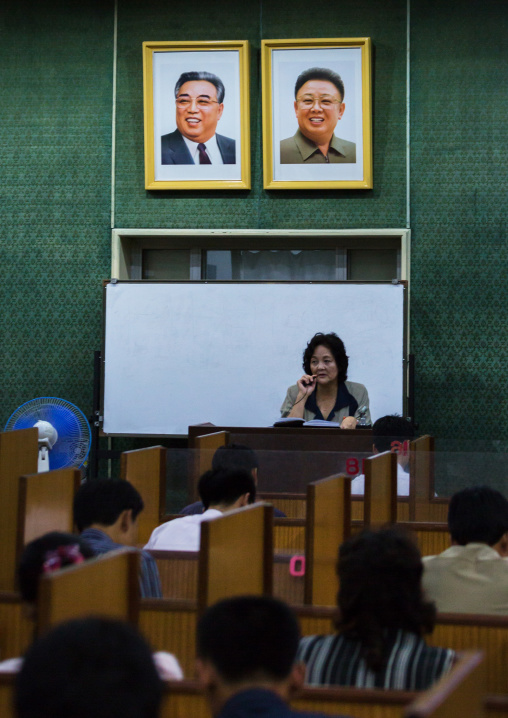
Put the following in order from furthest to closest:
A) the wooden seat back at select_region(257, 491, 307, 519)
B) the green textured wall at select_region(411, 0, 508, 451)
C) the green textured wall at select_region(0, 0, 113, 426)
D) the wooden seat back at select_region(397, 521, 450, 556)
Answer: the green textured wall at select_region(0, 0, 113, 426), the green textured wall at select_region(411, 0, 508, 451), the wooden seat back at select_region(257, 491, 307, 519), the wooden seat back at select_region(397, 521, 450, 556)

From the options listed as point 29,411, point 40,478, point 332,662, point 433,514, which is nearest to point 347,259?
point 29,411

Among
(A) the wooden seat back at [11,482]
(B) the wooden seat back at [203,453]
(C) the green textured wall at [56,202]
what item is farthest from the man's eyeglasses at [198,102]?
(A) the wooden seat back at [11,482]

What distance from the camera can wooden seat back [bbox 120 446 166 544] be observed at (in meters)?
3.37

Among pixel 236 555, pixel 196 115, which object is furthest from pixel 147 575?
pixel 196 115

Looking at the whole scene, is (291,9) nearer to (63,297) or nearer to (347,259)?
(347,259)

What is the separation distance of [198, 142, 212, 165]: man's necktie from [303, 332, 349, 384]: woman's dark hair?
5.90ft

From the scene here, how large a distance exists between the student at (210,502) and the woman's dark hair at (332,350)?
9.18 ft

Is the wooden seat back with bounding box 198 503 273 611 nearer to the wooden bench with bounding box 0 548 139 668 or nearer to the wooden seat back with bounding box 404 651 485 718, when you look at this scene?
the wooden bench with bounding box 0 548 139 668

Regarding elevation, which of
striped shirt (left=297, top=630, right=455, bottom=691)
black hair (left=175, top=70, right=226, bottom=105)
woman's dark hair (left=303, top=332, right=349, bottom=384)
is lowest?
striped shirt (left=297, top=630, right=455, bottom=691)

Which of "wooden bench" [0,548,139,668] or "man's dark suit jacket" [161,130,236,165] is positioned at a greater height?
"man's dark suit jacket" [161,130,236,165]

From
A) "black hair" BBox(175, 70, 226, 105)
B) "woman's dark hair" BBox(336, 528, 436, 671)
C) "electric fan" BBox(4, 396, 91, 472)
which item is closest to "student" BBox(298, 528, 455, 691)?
"woman's dark hair" BBox(336, 528, 436, 671)

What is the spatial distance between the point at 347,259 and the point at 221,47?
1.87 meters

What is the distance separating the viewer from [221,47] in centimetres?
669

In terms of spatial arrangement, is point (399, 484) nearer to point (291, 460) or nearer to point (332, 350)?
point (291, 460)
